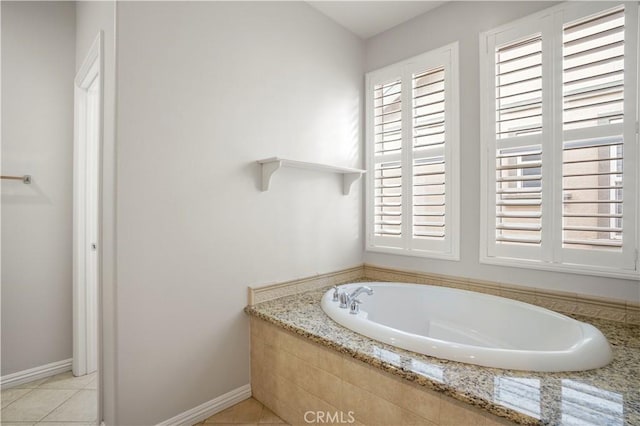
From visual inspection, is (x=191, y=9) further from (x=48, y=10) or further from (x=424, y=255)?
(x=424, y=255)

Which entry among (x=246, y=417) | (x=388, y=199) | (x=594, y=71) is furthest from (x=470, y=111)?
(x=246, y=417)

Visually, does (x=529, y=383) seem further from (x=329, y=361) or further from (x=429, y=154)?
(x=429, y=154)

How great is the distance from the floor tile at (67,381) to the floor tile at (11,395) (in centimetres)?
8

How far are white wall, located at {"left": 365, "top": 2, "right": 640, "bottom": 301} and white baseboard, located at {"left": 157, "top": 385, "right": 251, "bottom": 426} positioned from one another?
4.77ft

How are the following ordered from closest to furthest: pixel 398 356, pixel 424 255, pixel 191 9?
pixel 398 356, pixel 191 9, pixel 424 255

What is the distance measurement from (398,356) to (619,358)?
35.4 inches

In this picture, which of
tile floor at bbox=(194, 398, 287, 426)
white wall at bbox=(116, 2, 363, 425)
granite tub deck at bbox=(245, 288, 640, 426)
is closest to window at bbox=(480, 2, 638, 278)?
granite tub deck at bbox=(245, 288, 640, 426)

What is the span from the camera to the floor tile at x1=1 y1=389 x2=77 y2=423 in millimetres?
1727

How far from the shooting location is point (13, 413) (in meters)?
1.76

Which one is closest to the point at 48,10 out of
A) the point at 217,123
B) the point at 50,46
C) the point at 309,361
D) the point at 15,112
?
the point at 50,46

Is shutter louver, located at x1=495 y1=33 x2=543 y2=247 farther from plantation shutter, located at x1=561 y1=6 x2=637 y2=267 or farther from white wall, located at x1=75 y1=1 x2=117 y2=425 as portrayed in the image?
white wall, located at x1=75 y1=1 x2=117 y2=425

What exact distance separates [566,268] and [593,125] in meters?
0.80

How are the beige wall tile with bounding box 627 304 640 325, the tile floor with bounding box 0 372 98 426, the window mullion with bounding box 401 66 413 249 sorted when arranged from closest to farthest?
the beige wall tile with bounding box 627 304 640 325
the tile floor with bounding box 0 372 98 426
the window mullion with bounding box 401 66 413 249

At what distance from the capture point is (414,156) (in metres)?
2.38
